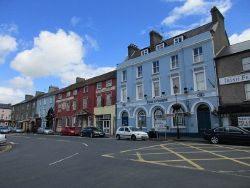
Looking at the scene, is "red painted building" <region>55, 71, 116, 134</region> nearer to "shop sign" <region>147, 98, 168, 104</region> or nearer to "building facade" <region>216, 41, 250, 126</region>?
"shop sign" <region>147, 98, 168, 104</region>

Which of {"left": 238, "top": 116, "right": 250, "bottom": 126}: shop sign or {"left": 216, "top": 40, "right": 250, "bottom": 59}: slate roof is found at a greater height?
{"left": 216, "top": 40, "right": 250, "bottom": 59}: slate roof

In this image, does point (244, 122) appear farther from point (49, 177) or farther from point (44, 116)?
point (44, 116)

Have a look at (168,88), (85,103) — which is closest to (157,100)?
(168,88)

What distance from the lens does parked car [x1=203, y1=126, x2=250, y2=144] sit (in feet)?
55.5

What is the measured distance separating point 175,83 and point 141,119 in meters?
6.92

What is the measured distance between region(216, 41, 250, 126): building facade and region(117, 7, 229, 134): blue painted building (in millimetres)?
725

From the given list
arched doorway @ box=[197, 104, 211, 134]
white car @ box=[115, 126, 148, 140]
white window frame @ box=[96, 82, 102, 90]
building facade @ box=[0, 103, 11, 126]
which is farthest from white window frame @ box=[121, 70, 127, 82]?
building facade @ box=[0, 103, 11, 126]

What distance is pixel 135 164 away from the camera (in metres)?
9.45

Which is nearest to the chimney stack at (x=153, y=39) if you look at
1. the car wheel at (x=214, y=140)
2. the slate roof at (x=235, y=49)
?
the slate roof at (x=235, y=49)

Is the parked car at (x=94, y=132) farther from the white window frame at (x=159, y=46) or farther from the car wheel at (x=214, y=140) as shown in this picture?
the car wheel at (x=214, y=140)

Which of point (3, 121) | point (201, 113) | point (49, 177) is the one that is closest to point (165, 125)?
point (201, 113)

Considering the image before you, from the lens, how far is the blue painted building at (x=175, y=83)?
24.7 meters

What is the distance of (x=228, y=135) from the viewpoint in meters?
17.7

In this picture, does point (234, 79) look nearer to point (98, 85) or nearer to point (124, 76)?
point (124, 76)
